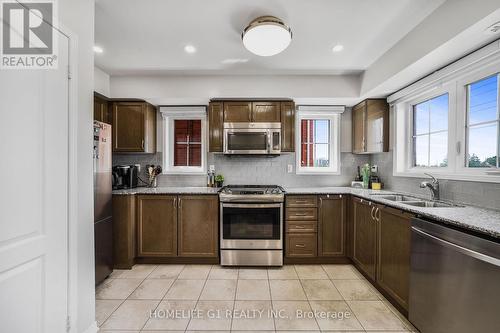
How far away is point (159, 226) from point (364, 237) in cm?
249

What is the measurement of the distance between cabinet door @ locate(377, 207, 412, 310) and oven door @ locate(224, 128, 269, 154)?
164cm

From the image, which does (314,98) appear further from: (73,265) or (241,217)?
(73,265)

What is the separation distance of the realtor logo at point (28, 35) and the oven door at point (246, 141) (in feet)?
6.61

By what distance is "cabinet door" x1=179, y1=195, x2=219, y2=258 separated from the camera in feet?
9.41

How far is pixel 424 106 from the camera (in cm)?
262

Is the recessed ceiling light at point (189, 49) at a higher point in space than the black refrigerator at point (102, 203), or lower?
higher

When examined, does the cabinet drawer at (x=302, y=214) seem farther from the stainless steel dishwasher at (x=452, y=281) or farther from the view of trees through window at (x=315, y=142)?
the stainless steel dishwasher at (x=452, y=281)

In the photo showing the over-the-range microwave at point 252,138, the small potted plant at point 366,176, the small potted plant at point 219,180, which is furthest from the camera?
the small potted plant at point 219,180

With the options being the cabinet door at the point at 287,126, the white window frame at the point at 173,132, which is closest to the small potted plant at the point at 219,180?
the white window frame at the point at 173,132

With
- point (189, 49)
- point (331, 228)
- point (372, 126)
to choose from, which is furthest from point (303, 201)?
point (189, 49)

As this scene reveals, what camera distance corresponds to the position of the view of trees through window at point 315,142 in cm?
362

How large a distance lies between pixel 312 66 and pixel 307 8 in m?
1.08

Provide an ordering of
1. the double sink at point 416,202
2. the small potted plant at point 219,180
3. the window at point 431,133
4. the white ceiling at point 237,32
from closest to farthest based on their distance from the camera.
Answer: the white ceiling at point 237,32, the double sink at point 416,202, the window at point 431,133, the small potted plant at point 219,180

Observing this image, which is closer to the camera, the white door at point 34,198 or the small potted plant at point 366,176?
the white door at point 34,198
